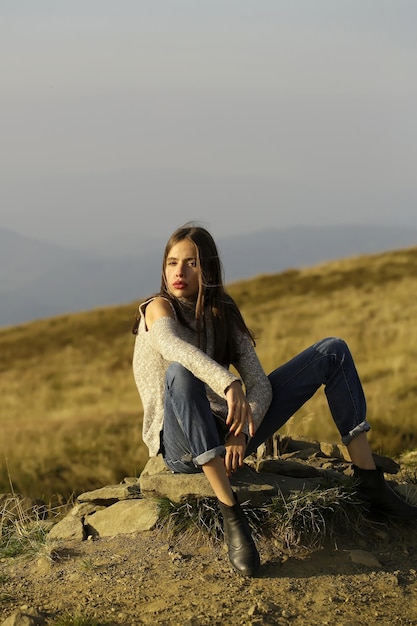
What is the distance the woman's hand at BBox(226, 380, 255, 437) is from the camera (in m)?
4.54

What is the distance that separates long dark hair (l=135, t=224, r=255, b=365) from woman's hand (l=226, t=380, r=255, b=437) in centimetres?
58

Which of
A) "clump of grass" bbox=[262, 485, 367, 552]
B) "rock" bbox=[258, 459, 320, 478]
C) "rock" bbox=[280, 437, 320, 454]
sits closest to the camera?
"clump of grass" bbox=[262, 485, 367, 552]

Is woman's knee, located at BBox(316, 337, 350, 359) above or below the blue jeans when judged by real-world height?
above

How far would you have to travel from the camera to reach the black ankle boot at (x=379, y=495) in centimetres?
523

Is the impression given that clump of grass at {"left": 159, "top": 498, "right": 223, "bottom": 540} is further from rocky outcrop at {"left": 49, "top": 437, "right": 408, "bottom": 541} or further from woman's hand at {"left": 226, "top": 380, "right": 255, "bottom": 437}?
woman's hand at {"left": 226, "top": 380, "right": 255, "bottom": 437}

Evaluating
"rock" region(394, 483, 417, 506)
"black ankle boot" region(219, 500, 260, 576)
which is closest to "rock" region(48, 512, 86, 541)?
"black ankle boot" region(219, 500, 260, 576)

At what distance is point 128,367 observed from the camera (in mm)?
24109

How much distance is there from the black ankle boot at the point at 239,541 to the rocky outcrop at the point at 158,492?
0.36 metres

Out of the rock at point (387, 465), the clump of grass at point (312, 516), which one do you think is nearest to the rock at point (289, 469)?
the clump of grass at point (312, 516)

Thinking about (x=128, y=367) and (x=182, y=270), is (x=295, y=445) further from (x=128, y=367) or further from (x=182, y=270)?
(x=128, y=367)

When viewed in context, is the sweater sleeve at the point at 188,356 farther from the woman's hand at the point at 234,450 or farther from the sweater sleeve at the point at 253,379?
the sweater sleeve at the point at 253,379

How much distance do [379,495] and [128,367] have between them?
19.2m

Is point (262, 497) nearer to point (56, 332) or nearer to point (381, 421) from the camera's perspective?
point (381, 421)

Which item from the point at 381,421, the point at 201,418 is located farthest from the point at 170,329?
the point at 381,421
